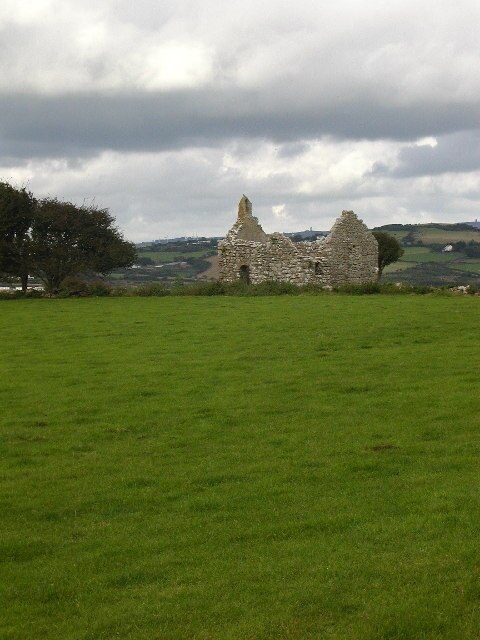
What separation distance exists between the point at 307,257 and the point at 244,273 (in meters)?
4.03

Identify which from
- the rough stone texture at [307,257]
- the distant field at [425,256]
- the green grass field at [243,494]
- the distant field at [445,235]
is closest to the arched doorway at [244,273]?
the rough stone texture at [307,257]

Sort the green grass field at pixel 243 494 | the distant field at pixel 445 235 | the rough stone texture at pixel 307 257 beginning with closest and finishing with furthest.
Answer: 1. the green grass field at pixel 243 494
2. the rough stone texture at pixel 307 257
3. the distant field at pixel 445 235

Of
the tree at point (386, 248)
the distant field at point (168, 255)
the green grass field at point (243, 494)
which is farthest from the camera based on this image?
the distant field at point (168, 255)

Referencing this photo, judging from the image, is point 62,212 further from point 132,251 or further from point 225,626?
point 225,626

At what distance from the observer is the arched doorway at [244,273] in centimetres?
4641

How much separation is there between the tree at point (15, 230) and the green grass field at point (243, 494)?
84.9 feet

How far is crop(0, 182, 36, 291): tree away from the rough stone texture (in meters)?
10.6

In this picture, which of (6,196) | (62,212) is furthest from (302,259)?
(6,196)

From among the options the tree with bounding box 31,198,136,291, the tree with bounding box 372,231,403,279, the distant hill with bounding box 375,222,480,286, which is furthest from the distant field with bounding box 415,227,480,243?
the tree with bounding box 31,198,136,291

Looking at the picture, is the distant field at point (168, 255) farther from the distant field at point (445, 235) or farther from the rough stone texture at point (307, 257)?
the rough stone texture at point (307, 257)

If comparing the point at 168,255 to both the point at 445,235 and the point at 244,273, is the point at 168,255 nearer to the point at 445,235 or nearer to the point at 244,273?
the point at 445,235

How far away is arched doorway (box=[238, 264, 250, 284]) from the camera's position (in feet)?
152

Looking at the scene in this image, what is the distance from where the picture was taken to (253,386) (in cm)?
1642

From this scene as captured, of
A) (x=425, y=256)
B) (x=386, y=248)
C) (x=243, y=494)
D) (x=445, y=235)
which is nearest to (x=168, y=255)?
(x=425, y=256)
